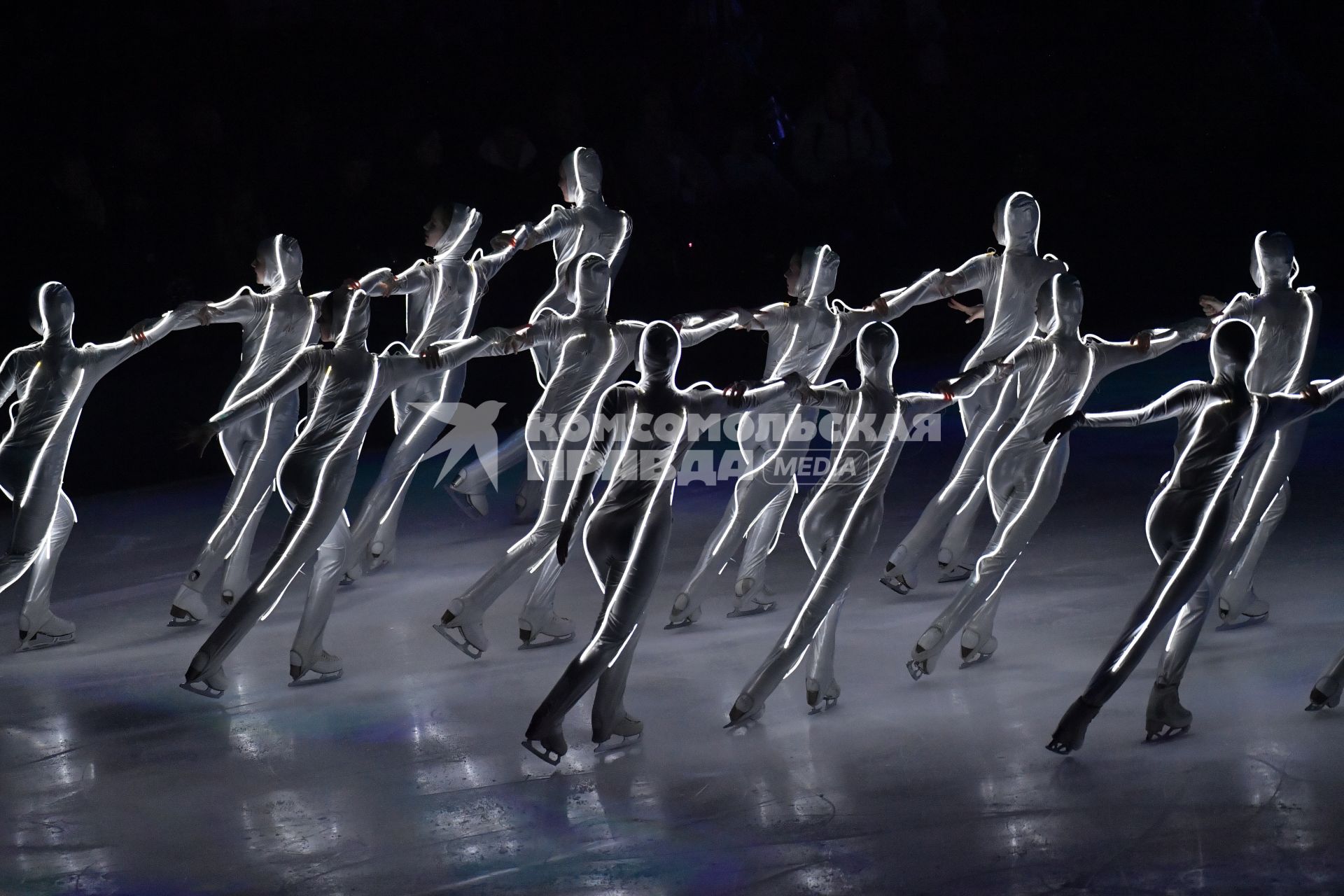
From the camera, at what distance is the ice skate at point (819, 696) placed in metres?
6.66

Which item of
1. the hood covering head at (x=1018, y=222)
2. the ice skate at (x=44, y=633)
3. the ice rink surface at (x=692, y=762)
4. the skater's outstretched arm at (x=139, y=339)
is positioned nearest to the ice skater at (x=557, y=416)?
the ice rink surface at (x=692, y=762)

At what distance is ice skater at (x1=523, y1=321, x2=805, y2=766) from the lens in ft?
19.9

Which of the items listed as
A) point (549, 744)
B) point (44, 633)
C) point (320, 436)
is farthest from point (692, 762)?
point (44, 633)

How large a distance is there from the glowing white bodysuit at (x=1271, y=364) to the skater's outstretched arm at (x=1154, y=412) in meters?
1.71

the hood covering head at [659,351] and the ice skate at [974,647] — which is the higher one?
the hood covering head at [659,351]

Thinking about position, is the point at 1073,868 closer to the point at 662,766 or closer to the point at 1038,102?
the point at 662,766

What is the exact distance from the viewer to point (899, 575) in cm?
859

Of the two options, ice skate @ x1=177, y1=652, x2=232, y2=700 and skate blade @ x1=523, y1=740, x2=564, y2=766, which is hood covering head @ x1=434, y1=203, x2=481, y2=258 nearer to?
ice skate @ x1=177, y1=652, x2=232, y2=700

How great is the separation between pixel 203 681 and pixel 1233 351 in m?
4.82

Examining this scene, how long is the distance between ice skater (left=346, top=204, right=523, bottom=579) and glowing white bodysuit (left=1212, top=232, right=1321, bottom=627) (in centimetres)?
454

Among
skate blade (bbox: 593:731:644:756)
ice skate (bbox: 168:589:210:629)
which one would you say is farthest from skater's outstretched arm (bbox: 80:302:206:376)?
skate blade (bbox: 593:731:644:756)

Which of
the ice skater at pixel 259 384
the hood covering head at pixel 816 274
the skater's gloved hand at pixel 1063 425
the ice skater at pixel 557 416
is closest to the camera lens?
the skater's gloved hand at pixel 1063 425

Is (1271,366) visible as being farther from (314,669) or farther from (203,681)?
(203,681)

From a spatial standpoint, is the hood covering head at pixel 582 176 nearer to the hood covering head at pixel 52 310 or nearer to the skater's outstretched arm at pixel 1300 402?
the hood covering head at pixel 52 310
